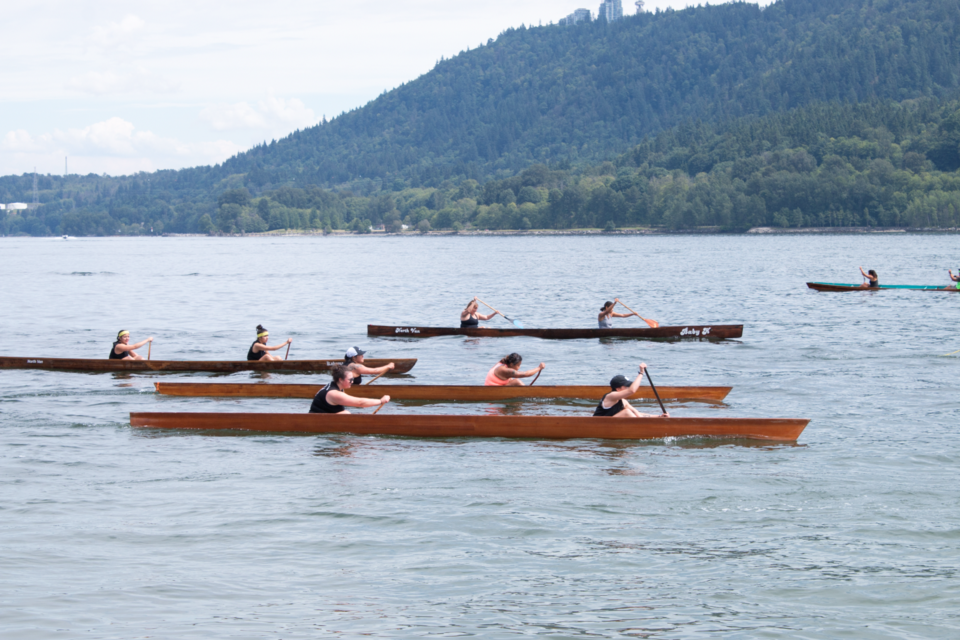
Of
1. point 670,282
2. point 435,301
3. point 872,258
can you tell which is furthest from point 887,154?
point 435,301

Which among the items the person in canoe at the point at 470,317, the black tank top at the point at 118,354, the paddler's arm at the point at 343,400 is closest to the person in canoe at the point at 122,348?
the black tank top at the point at 118,354

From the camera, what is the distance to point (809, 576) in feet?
36.1

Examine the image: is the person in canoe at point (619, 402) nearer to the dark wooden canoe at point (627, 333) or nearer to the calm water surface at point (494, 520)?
the calm water surface at point (494, 520)

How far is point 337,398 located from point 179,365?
10085 mm

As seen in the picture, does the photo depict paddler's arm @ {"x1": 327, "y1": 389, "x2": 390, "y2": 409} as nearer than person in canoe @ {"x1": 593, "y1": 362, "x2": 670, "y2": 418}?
No

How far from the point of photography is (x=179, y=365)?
26.3m

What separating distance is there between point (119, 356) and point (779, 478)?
1868 centimetres

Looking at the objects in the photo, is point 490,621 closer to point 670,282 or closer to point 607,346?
point 607,346

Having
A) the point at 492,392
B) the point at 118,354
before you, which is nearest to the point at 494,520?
the point at 492,392

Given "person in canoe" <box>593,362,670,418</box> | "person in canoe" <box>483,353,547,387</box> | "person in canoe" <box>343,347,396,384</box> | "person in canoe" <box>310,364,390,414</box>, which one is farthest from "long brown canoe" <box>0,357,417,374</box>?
"person in canoe" <box>593,362,670,418</box>

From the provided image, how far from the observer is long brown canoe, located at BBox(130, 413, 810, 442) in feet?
55.4

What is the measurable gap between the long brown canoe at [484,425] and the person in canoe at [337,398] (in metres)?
0.31

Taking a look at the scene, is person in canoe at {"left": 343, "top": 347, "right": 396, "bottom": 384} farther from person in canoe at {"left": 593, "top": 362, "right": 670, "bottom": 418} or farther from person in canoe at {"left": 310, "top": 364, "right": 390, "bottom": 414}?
person in canoe at {"left": 593, "top": 362, "right": 670, "bottom": 418}

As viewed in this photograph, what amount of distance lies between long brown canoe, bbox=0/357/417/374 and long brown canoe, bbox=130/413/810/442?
22.1 feet
